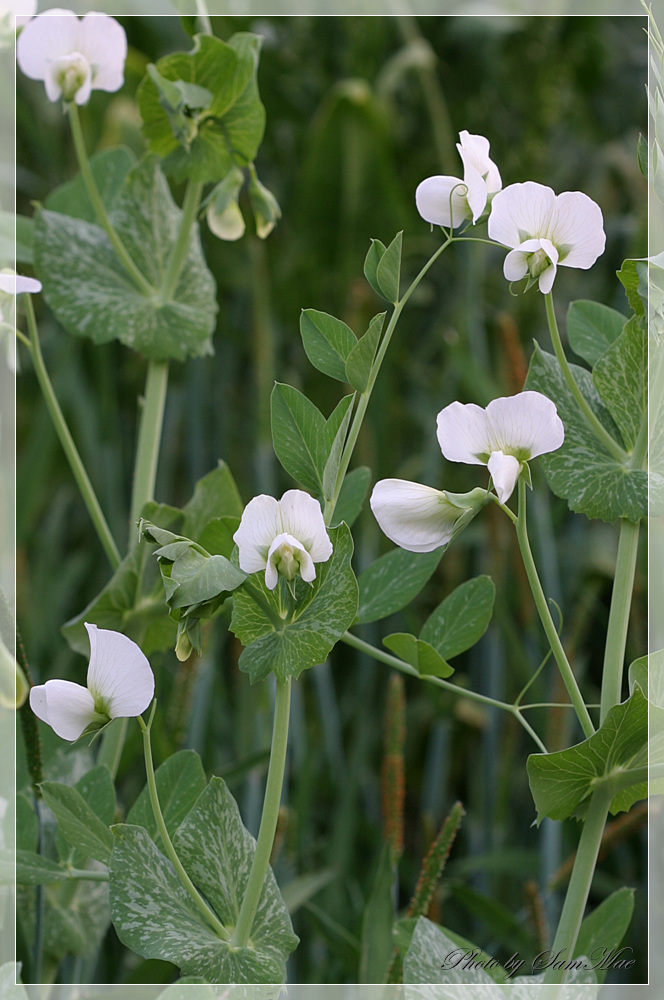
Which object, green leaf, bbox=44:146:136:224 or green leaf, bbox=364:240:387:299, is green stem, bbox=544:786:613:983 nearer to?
green leaf, bbox=364:240:387:299

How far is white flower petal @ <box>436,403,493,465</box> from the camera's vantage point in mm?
155

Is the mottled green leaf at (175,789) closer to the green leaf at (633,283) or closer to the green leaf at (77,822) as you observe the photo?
the green leaf at (77,822)

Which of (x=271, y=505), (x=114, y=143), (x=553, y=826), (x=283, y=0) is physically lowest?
(x=553, y=826)

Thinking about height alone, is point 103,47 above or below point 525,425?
above

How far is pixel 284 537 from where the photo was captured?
5.8 inches

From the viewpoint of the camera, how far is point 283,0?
1.98 feet

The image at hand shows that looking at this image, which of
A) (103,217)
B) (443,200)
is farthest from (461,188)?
(103,217)

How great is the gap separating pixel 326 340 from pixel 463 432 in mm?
37

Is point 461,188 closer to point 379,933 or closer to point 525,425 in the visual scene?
Result: point 525,425

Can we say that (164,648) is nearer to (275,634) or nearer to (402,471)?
(275,634)

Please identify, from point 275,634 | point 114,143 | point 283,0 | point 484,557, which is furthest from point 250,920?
point 283,0

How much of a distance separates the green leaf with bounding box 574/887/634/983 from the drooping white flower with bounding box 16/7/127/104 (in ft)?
0.82

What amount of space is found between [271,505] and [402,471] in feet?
1.37

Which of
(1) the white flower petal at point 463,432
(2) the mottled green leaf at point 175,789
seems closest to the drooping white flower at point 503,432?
(1) the white flower petal at point 463,432
